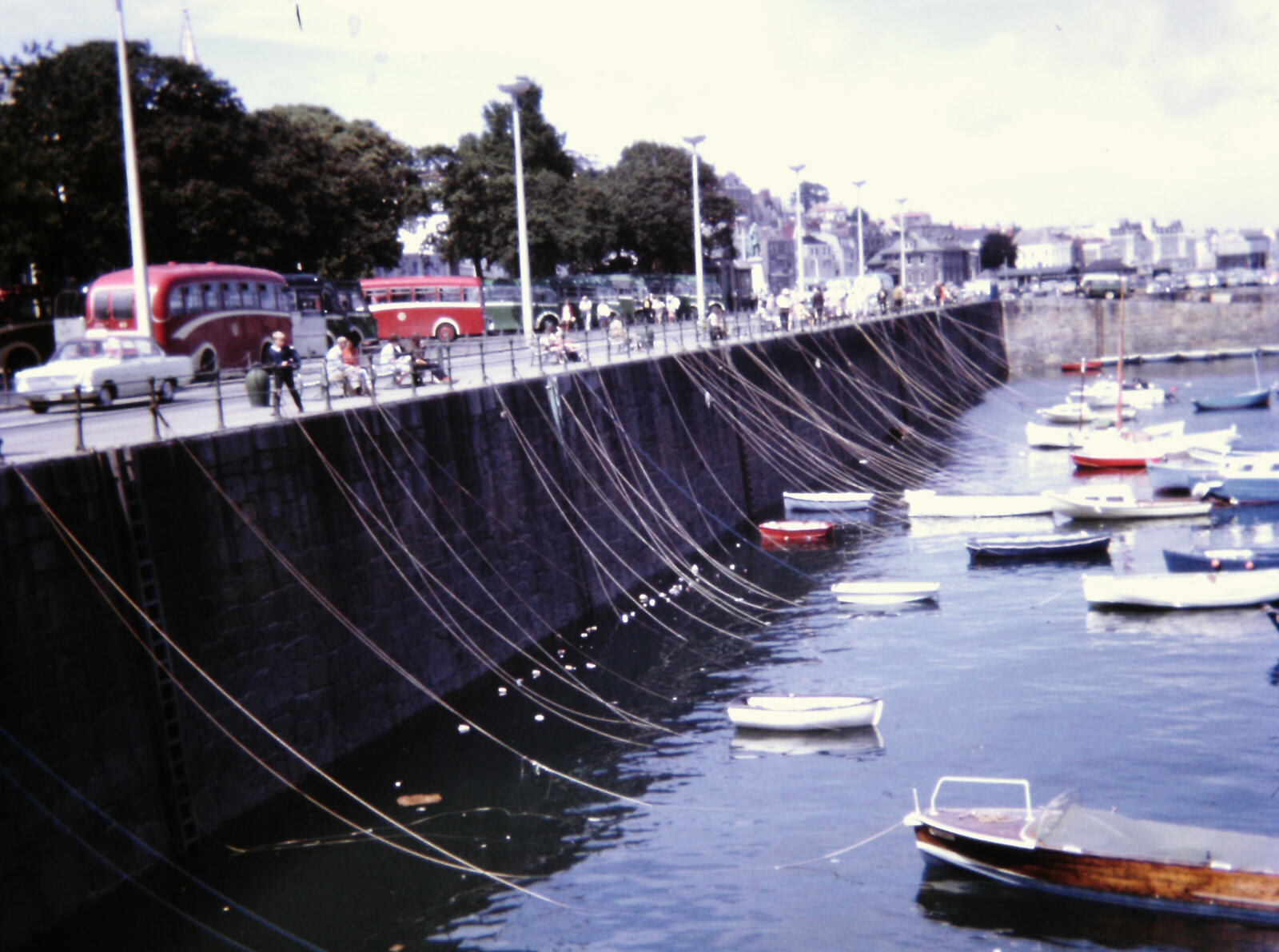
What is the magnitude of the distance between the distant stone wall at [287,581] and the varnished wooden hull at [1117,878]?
9659 millimetres

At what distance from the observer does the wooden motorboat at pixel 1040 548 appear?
37.3m

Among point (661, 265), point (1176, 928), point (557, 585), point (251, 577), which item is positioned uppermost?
point (661, 265)

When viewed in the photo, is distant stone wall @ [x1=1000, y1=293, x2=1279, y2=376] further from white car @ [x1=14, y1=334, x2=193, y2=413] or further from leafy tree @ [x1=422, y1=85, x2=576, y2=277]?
white car @ [x1=14, y1=334, x2=193, y2=413]

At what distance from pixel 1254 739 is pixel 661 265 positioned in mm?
86745

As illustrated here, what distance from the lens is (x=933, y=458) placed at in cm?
6150

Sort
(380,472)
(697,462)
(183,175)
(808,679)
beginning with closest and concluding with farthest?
(380,472), (808,679), (697,462), (183,175)

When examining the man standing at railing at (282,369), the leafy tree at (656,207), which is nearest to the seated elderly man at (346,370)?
the man standing at railing at (282,369)

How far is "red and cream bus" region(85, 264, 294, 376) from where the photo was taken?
36.1m

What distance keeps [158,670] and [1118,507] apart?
1289 inches

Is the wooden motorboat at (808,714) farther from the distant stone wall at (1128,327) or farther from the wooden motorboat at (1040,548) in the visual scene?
the distant stone wall at (1128,327)

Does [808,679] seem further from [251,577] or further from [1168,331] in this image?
[1168,331]

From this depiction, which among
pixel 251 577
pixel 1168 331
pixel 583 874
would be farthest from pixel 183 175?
pixel 1168 331

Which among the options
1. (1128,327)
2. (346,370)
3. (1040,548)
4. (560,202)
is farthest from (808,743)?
(1128,327)


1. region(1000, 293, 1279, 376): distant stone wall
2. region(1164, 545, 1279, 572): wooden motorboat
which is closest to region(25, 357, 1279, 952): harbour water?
region(1164, 545, 1279, 572): wooden motorboat
